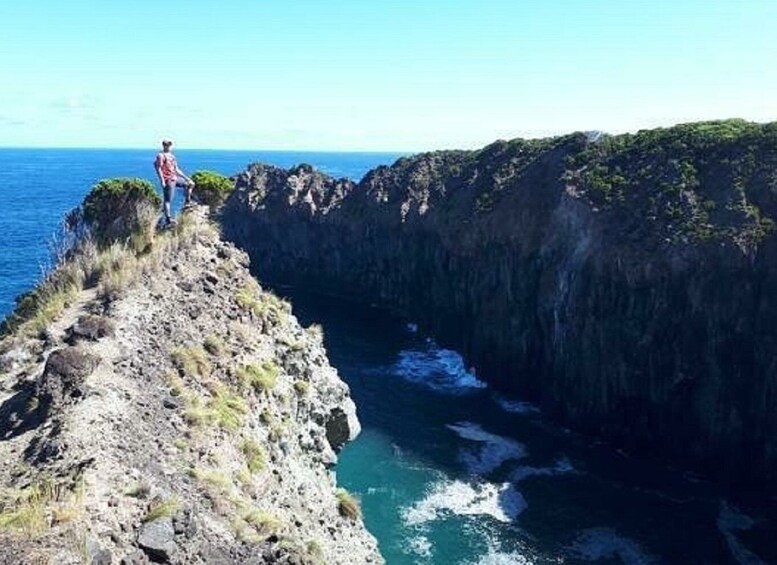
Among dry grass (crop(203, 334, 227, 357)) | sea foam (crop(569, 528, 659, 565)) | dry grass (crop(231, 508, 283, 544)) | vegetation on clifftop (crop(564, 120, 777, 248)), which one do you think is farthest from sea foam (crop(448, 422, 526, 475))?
dry grass (crop(231, 508, 283, 544))

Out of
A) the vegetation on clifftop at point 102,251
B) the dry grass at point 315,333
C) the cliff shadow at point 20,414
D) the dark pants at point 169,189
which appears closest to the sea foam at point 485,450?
the dry grass at point 315,333

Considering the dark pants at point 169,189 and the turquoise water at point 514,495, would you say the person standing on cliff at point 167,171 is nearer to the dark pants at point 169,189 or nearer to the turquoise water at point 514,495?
Answer: the dark pants at point 169,189

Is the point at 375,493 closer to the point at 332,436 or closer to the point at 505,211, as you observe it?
the point at 332,436

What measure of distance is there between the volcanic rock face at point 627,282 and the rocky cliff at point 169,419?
3492cm

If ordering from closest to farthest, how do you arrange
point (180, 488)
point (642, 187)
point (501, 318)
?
point (180, 488) → point (642, 187) → point (501, 318)

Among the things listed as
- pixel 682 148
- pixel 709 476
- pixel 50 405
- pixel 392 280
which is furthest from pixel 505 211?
pixel 50 405

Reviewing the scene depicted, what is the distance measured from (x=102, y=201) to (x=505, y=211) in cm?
5337

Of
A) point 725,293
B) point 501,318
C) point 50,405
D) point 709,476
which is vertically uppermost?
point 50,405

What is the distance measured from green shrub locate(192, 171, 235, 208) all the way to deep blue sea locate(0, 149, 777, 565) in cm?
2223

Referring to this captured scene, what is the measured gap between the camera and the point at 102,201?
3309cm

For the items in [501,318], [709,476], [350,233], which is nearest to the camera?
[709,476]

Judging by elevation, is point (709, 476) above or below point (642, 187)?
below

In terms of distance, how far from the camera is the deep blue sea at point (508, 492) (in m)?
44.6

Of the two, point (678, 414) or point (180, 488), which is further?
point (678, 414)
